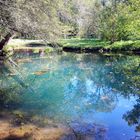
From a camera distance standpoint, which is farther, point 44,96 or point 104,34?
point 104,34

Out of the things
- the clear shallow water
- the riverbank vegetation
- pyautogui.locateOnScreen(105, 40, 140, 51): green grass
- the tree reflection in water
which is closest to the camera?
the clear shallow water

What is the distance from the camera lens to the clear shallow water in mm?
10581

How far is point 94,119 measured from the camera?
10531 mm

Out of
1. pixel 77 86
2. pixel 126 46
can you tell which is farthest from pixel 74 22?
pixel 77 86

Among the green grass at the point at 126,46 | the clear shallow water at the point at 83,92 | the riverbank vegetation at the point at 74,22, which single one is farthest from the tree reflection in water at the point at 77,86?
the green grass at the point at 126,46

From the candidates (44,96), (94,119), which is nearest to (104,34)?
(44,96)

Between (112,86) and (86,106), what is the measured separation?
14.1ft

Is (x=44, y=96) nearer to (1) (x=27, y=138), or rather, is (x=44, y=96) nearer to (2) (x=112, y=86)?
(2) (x=112, y=86)

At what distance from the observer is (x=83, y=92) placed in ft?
50.1

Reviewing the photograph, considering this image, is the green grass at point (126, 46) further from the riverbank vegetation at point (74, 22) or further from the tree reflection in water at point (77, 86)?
the tree reflection in water at point (77, 86)

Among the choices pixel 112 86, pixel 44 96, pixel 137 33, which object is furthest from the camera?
pixel 137 33

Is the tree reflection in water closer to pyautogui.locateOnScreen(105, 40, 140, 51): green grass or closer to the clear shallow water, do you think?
the clear shallow water

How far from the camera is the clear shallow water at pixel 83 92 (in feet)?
34.7

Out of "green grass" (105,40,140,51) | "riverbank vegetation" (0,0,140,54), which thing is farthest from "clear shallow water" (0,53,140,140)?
"green grass" (105,40,140,51)
